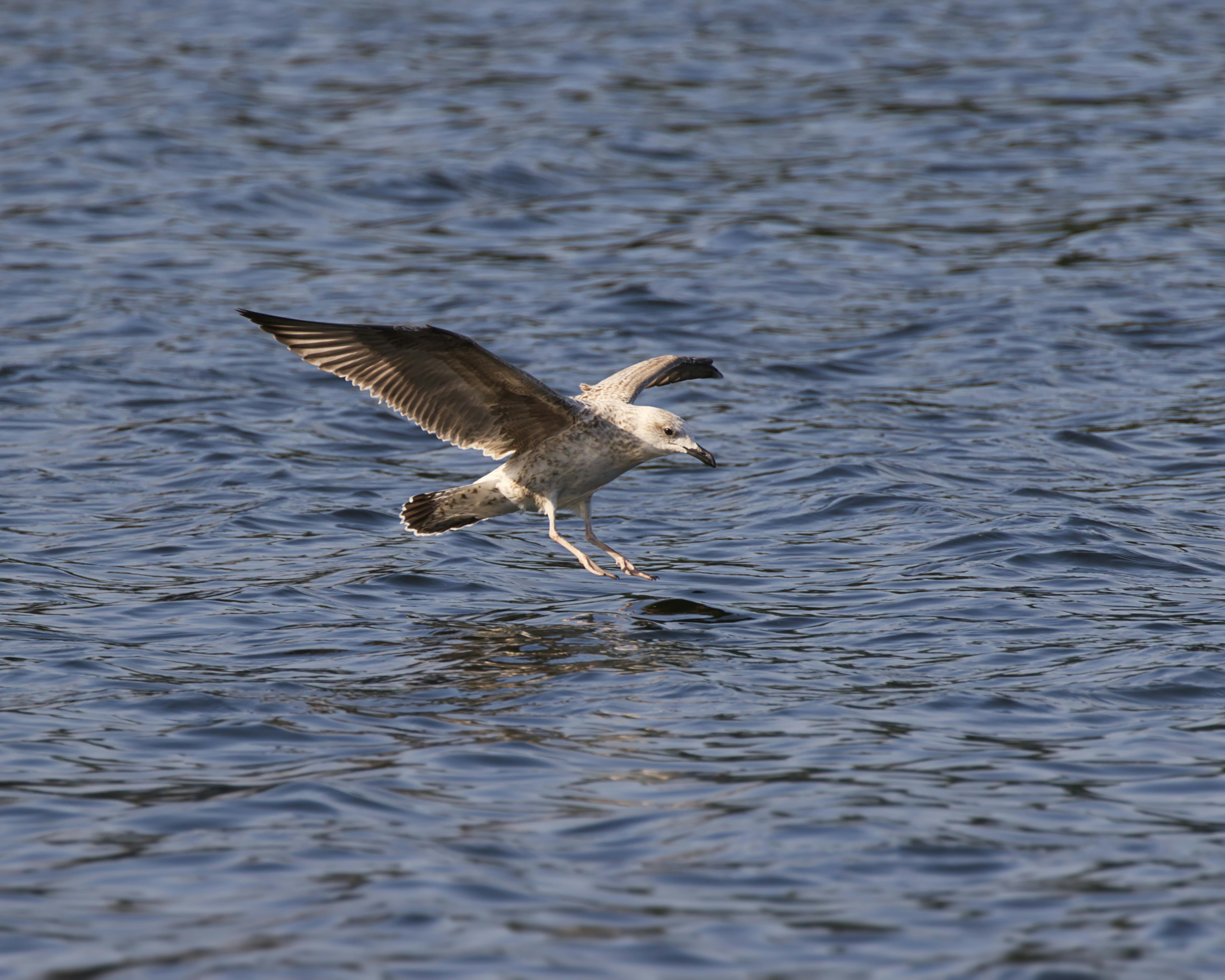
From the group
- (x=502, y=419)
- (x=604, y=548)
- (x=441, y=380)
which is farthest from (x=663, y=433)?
(x=441, y=380)

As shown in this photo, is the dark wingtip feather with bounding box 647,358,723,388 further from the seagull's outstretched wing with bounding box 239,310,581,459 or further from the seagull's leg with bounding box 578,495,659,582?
the seagull's outstretched wing with bounding box 239,310,581,459

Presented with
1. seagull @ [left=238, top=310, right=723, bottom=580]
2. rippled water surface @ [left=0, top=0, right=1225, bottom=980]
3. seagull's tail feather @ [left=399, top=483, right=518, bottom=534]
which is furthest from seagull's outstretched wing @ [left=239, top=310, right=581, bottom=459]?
rippled water surface @ [left=0, top=0, right=1225, bottom=980]

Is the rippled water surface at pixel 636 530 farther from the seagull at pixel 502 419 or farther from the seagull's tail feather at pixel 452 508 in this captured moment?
the seagull at pixel 502 419

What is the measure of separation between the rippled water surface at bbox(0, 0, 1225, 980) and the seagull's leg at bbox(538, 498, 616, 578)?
7.4 inches

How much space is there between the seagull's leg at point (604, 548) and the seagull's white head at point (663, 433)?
0.58 metres

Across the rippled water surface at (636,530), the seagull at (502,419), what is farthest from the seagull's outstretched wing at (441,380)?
the rippled water surface at (636,530)

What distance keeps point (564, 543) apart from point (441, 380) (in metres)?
1.09

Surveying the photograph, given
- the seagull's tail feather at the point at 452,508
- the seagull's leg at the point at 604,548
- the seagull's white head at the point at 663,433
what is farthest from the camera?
the seagull's tail feather at the point at 452,508

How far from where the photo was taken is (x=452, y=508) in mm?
8578

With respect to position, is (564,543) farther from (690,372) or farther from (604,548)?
(690,372)

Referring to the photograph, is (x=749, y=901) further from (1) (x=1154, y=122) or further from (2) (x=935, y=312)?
(1) (x=1154, y=122)

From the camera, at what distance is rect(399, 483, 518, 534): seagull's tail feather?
27.9ft

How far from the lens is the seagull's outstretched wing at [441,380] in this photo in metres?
7.73

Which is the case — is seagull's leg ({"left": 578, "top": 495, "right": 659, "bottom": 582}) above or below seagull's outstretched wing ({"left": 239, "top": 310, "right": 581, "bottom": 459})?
below
